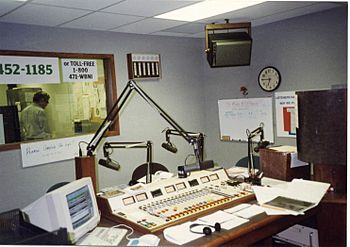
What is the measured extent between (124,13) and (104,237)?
1811mm

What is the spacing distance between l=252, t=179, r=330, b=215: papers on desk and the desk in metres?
0.05

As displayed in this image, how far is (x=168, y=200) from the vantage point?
2.08 meters

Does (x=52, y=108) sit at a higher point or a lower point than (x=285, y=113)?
higher

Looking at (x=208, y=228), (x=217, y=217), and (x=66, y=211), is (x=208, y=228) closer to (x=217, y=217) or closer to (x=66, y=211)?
(x=217, y=217)

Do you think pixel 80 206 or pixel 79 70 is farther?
pixel 79 70

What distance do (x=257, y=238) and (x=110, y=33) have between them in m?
2.54

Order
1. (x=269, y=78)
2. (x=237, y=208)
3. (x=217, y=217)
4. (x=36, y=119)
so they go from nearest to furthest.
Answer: (x=217, y=217) < (x=237, y=208) < (x=36, y=119) < (x=269, y=78)

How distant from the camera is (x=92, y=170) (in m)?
2.08

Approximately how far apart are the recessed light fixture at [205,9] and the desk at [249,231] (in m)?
1.61

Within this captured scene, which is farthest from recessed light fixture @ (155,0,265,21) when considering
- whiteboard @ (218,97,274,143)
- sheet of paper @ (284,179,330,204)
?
sheet of paper @ (284,179,330,204)

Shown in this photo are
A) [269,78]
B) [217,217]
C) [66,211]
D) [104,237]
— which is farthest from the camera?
[269,78]

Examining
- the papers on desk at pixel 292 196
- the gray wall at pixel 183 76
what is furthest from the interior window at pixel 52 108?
the papers on desk at pixel 292 196

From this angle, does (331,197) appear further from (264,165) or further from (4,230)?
(4,230)

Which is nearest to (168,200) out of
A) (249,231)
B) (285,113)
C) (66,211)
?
(249,231)
